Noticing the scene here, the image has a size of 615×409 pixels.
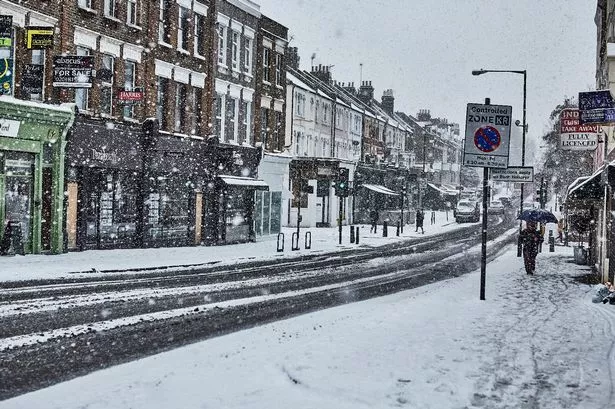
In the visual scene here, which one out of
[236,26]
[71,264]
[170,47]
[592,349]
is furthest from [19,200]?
[592,349]

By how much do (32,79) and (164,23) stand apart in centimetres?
903

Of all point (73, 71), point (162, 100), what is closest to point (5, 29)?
point (73, 71)

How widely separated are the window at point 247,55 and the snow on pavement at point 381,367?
83.1 ft

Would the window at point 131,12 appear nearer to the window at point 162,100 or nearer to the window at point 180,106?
the window at point 162,100

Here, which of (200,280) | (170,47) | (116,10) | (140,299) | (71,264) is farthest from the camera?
(170,47)

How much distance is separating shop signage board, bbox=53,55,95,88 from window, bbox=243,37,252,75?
1493cm

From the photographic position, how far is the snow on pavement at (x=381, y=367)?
6332mm

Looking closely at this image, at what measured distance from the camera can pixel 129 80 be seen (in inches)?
1040

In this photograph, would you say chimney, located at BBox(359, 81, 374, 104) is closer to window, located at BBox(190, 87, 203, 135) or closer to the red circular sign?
window, located at BBox(190, 87, 203, 135)

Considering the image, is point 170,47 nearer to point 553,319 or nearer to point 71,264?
point 71,264

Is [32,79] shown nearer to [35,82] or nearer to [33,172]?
[35,82]

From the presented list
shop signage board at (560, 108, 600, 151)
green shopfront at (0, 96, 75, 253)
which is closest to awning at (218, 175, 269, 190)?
green shopfront at (0, 96, 75, 253)

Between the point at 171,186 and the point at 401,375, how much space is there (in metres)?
23.1

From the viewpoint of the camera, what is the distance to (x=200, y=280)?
17281mm
